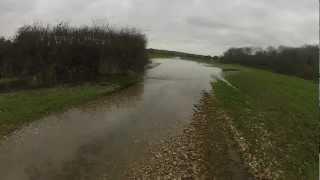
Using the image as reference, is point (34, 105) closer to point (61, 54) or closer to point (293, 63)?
point (61, 54)

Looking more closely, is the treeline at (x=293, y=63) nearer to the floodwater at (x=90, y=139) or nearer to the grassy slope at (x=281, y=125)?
the grassy slope at (x=281, y=125)

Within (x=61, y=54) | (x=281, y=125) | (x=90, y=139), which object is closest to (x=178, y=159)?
(x=90, y=139)

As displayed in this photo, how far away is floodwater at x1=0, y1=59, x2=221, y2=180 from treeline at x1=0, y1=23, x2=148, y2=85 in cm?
1322

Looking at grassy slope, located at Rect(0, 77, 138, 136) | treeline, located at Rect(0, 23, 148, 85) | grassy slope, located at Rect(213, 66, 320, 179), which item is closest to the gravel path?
grassy slope, located at Rect(213, 66, 320, 179)

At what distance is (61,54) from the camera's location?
37.9m

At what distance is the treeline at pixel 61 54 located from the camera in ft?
122

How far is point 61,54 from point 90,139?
934 inches

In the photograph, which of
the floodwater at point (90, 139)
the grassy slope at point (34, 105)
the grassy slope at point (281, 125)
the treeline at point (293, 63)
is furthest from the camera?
the treeline at point (293, 63)

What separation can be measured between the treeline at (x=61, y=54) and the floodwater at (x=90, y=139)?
13219 millimetres

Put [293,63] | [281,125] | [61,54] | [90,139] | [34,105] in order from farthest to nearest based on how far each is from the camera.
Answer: [293,63] < [61,54] < [34,105] < [281,125] < [90,139]

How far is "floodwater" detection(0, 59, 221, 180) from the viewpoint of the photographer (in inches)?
464

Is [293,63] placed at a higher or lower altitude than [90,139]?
higher

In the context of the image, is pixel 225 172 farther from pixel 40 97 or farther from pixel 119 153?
pixel 40 97

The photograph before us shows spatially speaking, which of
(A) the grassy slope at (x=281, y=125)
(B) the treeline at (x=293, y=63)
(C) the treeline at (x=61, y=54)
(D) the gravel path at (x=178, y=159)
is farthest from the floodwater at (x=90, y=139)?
(B) the treeline at (x=293, y=63)
